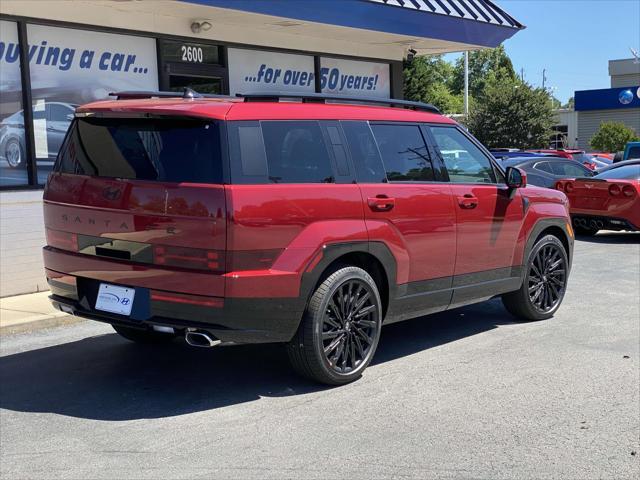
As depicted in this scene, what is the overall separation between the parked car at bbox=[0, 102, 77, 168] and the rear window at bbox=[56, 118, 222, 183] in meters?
4.31

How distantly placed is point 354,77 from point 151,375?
385 inches

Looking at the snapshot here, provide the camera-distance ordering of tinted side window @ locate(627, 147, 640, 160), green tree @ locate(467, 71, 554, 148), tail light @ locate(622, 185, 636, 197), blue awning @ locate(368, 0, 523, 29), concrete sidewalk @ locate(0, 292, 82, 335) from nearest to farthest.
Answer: concrete sidewalk @ locate(0, 292, 82, 335) → blue awning @ locate(368, 0, 523, 29) → tail light @ locate(622, 185, 636, 197) → tinted side window @ locate(627, 147, 640, 160) → green tree @ locate(467, 71, 554, 148)

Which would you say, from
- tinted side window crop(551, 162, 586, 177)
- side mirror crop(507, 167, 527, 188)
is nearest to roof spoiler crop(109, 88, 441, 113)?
side mirror crop(507, 167, 527, 188)

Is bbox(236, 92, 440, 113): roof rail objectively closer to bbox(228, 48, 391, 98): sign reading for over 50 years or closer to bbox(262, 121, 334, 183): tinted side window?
bbox(262, 121, 334, 183): tinted side window

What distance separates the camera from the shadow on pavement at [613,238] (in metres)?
13.4

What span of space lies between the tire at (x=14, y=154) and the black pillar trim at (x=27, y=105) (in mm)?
71

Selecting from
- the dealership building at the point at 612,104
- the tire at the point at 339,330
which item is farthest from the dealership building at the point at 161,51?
the dealership building at the point at 612,104

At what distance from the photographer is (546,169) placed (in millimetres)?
15039

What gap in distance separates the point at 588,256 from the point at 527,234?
5.23m

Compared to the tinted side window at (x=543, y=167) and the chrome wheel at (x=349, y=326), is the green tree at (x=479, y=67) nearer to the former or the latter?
the tinted side window at (x=543, y=167)

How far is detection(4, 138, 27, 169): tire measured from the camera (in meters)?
9.13

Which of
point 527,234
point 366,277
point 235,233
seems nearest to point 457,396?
point 366,277

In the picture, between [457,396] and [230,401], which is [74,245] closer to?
[230,401]

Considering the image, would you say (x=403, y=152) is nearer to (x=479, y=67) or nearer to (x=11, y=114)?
(x=11, y=114)
